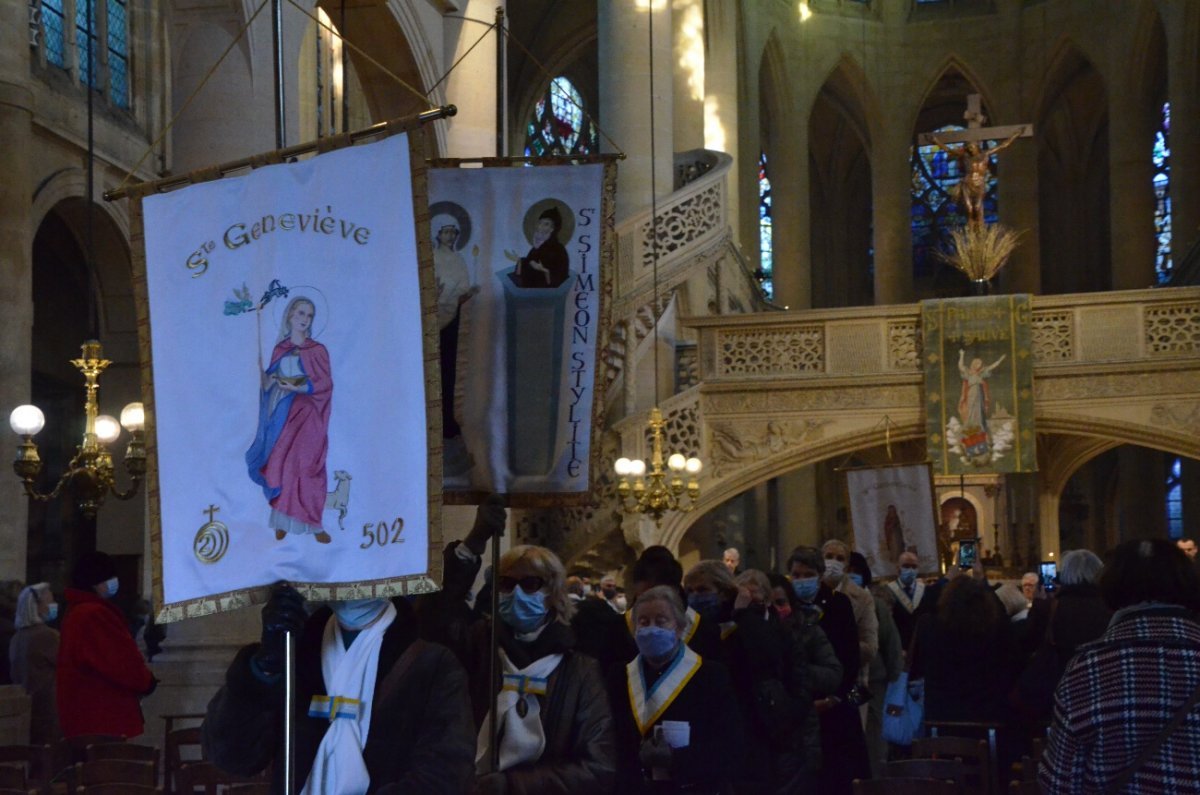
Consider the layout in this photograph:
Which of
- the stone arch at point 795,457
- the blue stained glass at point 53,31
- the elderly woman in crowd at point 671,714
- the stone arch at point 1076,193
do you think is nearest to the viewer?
the elderly woman in crowd at point 671,714

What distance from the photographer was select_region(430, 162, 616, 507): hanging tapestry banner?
5.70 meters

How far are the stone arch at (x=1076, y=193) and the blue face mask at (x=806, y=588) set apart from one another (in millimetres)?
25570

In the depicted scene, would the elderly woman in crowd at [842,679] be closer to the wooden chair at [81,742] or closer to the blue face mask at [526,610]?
the blue face mask at [526,610]

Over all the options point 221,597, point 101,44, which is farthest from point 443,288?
point 101,44

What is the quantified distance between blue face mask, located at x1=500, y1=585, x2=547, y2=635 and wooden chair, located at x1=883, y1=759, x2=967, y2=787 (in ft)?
5.09

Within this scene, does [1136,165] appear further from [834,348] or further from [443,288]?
[443,288]

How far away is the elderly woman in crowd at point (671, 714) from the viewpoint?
4.60 m

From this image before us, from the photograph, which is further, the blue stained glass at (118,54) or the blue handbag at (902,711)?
the blue stained glass at (118,54)

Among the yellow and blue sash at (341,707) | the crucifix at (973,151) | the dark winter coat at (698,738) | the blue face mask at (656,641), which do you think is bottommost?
the dark winter coat at (698,738)

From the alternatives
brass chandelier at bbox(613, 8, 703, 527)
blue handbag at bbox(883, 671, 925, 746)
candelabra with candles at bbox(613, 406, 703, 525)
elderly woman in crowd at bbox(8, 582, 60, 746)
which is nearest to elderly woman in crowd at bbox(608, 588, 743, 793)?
blue handbag at bbox(883, 671, 925, 746)

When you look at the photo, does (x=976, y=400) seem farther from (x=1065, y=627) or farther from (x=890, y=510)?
(x=1065, y=627)

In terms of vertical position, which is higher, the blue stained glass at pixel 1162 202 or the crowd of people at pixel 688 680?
the blue stained glass at pixel 1162 202

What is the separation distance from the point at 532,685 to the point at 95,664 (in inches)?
128

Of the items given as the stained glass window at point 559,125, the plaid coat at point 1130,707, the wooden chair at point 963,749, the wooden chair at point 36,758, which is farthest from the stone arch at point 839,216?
the plaid coat at point 1130,707
